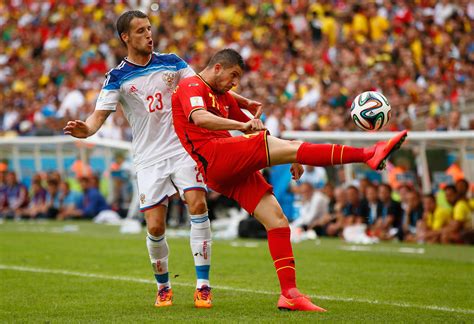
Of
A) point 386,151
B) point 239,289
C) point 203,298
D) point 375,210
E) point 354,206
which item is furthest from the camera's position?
point 354,206

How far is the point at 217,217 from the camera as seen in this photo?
20109 mm

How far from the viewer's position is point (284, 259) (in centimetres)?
781

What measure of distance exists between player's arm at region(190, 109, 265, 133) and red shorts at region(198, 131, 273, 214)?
20cm

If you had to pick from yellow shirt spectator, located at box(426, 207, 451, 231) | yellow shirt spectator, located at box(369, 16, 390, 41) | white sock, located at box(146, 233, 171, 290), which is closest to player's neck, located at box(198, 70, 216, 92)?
white sock, located at box(146, 233, 171, 290)

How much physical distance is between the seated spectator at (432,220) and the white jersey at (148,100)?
8117 millimetres

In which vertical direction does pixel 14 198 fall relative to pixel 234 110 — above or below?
below

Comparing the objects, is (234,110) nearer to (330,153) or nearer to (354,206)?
(330,153)

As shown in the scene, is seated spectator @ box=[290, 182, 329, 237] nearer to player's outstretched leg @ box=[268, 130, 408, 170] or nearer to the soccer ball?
the soccer ball

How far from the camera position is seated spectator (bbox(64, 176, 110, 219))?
23062 mm

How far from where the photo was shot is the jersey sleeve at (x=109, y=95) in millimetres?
8594

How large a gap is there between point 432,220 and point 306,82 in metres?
6.50

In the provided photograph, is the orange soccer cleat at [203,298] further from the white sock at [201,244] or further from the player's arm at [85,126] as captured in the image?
the player's arm at [85,126]

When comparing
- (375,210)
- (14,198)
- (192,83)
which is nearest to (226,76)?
(192,83)

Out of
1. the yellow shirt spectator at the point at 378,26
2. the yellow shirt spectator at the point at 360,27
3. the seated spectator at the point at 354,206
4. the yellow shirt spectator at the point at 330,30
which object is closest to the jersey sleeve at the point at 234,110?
the seated spectator at the point at 354,206
